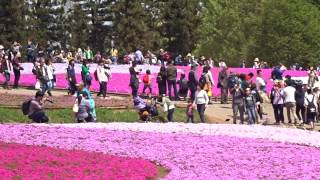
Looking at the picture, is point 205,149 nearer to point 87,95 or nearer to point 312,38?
point 87,95

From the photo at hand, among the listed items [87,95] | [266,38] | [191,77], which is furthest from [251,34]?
[87,95]

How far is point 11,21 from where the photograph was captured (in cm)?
8581

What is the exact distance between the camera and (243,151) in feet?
71.2

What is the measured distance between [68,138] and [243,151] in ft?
17.5

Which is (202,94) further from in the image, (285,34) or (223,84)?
(285,34)

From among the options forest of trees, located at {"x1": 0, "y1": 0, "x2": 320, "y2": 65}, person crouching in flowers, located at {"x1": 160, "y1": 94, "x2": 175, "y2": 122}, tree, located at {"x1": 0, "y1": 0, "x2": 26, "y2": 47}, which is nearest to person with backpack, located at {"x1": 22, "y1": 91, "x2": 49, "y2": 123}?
person crouching in flowers, located at {"x1": 160, "y1": 94, "x2": 175, "y2": 122}

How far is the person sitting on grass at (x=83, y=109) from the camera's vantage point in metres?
27.1

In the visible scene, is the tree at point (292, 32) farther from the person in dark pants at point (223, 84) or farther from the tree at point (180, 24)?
the person in dark pants at point (223, 84)

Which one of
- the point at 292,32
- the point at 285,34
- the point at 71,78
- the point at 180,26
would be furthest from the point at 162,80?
the point at 180,26

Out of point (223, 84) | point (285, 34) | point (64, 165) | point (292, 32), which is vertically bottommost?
point (64, 165)

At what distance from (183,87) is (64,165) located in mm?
20518

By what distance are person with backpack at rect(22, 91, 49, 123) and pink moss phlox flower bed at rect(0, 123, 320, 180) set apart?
1.61 m

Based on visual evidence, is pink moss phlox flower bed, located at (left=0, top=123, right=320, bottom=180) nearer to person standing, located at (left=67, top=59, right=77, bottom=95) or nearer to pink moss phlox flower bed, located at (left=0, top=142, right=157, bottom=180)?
pink moss phlox flower bed, located at (left=0, top=142, right=157, bottom=180)

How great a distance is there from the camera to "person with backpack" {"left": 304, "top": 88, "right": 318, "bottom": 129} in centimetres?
2991
